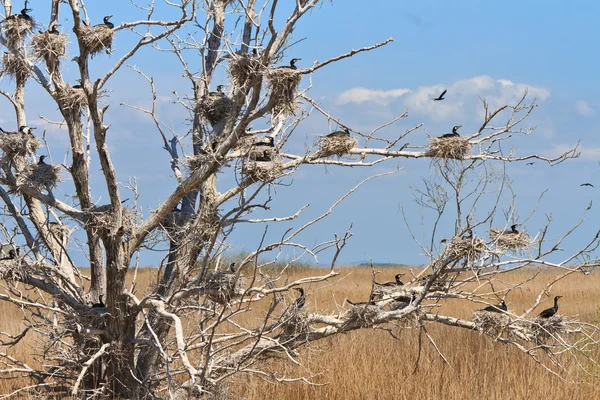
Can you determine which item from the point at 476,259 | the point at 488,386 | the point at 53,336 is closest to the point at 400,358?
the point at 488,386

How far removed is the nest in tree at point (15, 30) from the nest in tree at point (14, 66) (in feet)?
0.65

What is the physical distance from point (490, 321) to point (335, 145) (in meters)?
2.96

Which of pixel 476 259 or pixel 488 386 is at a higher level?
pixel 476 259

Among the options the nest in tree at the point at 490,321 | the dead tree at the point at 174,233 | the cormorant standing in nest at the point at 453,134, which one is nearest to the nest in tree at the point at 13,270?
the dead tree at the point at 174,233

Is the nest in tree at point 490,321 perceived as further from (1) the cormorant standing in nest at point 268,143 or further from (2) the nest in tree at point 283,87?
(2) the nest in tree at point 283,87

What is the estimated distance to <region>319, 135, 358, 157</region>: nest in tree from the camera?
774cm

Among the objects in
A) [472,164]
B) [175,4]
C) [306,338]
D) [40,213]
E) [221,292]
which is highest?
[175,4]

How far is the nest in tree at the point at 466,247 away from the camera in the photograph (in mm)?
7652

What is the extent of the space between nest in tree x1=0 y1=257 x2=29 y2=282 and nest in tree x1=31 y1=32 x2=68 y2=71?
2.40 metres

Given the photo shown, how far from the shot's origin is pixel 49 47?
8.22m

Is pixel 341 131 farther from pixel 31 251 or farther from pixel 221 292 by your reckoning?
pixel 31 251

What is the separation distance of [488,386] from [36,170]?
695 cm

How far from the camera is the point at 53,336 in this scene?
8.45 m

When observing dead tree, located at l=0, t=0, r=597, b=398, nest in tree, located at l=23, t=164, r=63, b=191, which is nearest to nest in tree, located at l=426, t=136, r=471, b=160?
dead tree, located at l=0, t=0, r=597, b=398
